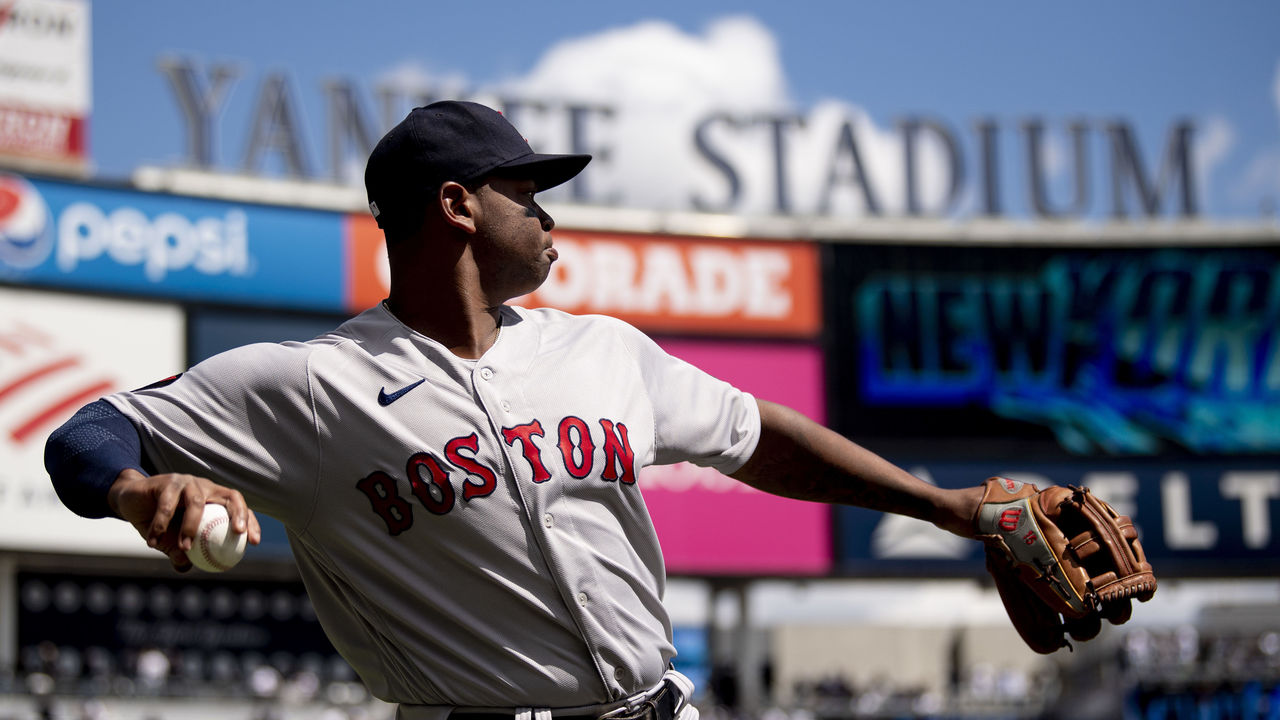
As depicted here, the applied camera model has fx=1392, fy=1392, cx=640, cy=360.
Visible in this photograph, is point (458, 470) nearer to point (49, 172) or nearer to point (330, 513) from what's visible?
point (330, 513)

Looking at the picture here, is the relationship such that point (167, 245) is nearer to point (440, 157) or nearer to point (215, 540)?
point (440, 157)

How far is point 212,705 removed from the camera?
16.9 m

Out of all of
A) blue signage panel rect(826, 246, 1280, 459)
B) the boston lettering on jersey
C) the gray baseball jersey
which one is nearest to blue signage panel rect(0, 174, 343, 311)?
A: blue signage panel rect(826, 246, 1280, 459)

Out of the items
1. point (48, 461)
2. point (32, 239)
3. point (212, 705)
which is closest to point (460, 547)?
point (48, 461)

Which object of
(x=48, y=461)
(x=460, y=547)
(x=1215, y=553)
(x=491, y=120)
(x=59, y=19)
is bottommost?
(x=1215, y=553)

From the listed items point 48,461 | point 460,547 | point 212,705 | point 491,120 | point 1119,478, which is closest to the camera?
point 48,461

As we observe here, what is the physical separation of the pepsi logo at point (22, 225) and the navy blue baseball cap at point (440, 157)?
55.2 feet

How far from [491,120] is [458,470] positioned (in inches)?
24.6

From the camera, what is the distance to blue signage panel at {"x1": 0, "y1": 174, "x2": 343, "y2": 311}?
1767cm

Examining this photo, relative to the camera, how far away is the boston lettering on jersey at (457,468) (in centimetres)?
221

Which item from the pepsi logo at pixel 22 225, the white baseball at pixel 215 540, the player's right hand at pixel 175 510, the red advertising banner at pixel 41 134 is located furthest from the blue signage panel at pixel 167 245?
the white baseball at pixel 215 540

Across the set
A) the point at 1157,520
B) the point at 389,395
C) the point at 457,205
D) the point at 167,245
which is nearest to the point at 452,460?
the point at 389,395

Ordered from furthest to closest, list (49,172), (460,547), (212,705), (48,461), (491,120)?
(49,172) < (212,705) < (491,120) < (460,547) < (48,461)

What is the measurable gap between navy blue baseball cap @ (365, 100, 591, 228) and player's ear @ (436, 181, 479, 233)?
2cm
